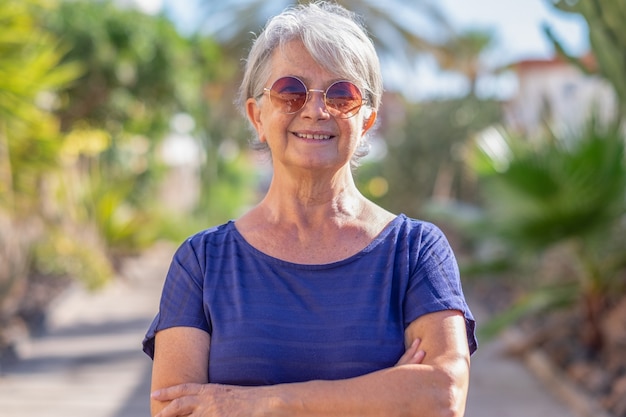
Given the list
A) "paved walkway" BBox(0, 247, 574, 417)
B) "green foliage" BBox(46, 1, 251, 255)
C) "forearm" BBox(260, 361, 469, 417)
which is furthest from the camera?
"green foliage" BBox(46, 1, 251, 255)

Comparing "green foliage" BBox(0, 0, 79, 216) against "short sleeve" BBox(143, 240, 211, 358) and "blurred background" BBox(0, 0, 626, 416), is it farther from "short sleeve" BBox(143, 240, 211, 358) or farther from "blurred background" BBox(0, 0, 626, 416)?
"short sleeve" BBox(143, 240, 211, 358)

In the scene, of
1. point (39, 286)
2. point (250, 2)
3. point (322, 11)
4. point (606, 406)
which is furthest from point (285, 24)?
point (250, 2)

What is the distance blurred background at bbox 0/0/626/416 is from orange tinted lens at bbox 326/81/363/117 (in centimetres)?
36

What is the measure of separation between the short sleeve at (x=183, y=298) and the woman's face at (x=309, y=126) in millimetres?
343

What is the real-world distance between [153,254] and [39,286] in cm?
Result: 556

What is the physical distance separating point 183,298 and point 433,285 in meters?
0.60

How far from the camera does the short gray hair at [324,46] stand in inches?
88.9

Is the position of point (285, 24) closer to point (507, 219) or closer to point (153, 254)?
point (507, 219)

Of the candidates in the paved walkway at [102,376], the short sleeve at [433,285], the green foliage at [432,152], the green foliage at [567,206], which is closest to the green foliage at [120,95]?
the paved walkway at [102,376]

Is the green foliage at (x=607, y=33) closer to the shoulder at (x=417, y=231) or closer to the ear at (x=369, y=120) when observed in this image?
the ear at (x=369, y=120)

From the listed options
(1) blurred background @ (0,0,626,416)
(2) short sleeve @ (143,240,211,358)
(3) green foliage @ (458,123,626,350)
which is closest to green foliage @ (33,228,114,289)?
(1) blurred background @ (0,0,626,416)

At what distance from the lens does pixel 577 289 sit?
24.1 feet

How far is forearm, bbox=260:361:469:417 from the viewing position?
2068mm

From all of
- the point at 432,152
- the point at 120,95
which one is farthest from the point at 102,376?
the point at 432,152
